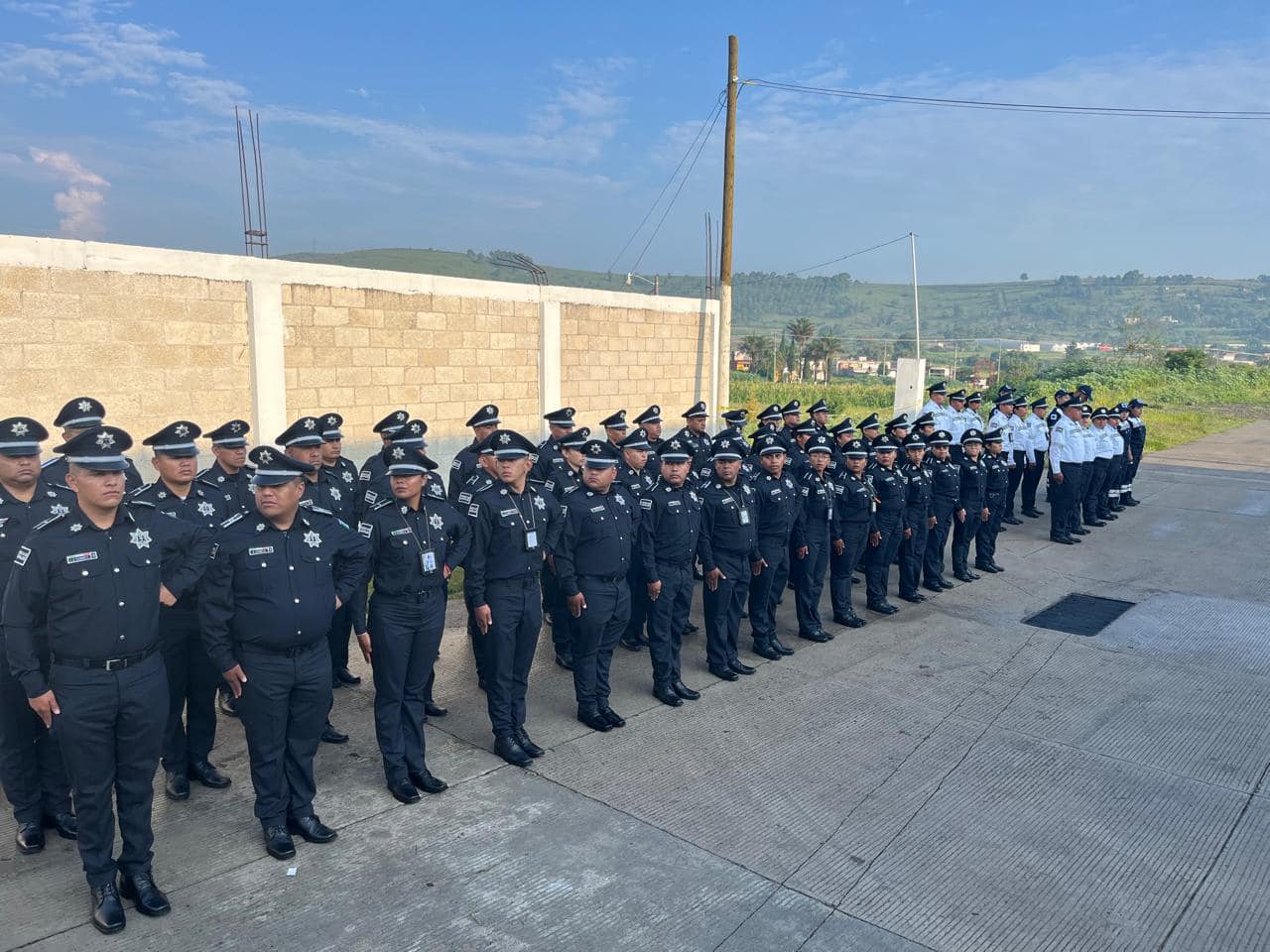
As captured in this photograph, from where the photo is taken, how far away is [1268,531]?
12.3 meters

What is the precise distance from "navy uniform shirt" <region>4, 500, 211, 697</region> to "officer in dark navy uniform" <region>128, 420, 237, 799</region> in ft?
2.59

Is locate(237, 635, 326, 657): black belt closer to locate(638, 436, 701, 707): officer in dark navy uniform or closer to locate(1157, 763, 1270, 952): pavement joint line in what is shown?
locate(638, 436, 701, 707): officer in dark navy uniform

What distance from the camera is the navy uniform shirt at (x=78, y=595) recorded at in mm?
3559

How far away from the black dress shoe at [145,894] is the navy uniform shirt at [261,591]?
89 cm

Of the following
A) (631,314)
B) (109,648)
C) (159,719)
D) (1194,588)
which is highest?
(631,314)

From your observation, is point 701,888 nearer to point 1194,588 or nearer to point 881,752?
point 881,752

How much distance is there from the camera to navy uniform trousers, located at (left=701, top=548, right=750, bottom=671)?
6.66 m

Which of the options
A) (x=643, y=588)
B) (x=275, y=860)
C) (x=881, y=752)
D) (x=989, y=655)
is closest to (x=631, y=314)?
(x=643, y=588)

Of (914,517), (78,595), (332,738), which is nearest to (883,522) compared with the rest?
(914,517)

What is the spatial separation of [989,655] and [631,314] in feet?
24.3

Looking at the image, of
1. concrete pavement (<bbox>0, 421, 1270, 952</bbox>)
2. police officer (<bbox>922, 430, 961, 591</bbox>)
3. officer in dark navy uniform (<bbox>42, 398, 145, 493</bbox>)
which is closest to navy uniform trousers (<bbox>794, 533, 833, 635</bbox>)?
concrete pavement (<bbox>0, 421, 1270, 952</bbox>)

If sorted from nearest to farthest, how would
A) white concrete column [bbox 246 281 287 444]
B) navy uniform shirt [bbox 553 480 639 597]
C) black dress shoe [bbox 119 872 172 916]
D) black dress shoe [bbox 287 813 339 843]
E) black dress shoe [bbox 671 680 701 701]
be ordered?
1. black dress shoe [bbox 119 872 172 916]
2. black dress shoe [bbox 287 813 339 843]
3. navy uniform shirt [bbox 553 480 639 597]
4. black dress shoe [bbox 671 680 701 701]
5. white concrete column [bbox 246 281 287 444]

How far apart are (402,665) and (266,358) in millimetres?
5158

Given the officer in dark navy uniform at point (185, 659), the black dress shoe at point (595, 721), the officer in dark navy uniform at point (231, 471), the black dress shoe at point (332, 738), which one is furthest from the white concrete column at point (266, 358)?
the black dress shoe at point (595, 721)
